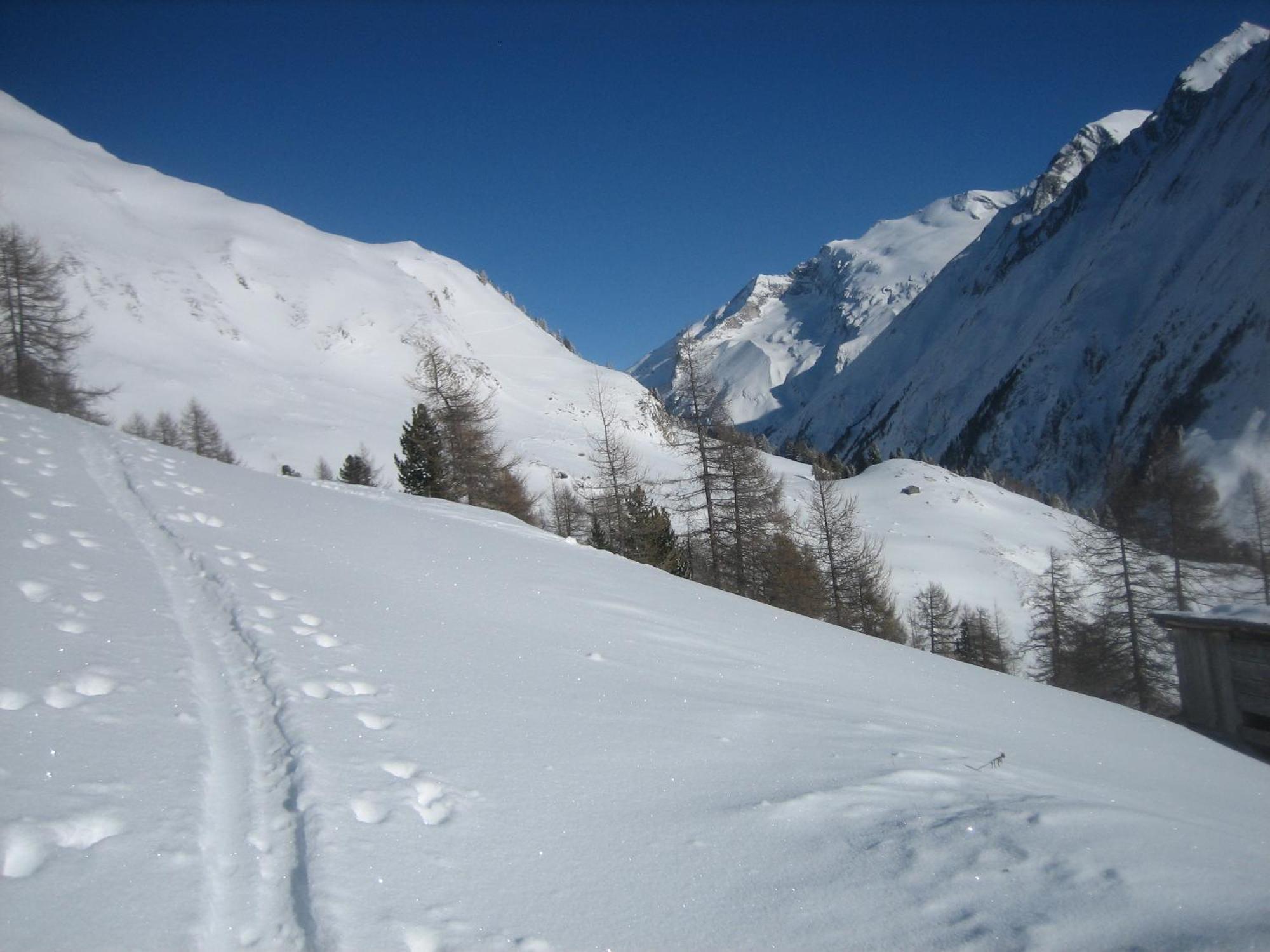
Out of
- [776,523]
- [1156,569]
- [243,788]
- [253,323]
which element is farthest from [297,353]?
[243,788]

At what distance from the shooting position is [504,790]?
2.97m

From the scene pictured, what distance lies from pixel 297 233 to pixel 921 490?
78.6 metres

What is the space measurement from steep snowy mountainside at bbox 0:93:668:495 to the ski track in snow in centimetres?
4487

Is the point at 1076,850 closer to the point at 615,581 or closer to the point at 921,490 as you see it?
the point at 615,581

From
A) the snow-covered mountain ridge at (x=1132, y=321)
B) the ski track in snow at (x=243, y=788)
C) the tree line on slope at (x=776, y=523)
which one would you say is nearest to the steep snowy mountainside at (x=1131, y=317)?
the snow-covered mountain ridge at (x=1132, y=321)

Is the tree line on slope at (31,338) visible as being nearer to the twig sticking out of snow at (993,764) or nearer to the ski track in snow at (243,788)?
the ski track in snow at (243,788)

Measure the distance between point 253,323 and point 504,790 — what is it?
73.4 m

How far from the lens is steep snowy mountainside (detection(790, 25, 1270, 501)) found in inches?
3430

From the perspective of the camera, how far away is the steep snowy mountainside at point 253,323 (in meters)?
50.5

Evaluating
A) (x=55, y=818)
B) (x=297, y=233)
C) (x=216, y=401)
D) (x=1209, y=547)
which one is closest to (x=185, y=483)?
(x=55, y=818)

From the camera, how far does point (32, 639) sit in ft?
11.8

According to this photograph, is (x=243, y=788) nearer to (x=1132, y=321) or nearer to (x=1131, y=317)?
(x=1132, y=321)

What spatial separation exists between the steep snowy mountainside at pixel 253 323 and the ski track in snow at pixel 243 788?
44.9 meters

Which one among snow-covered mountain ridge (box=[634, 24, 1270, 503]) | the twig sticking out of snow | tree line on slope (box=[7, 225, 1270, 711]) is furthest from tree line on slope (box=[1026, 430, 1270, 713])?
snow-covered mountain ridge (box=[634, 24, 1270, 503])
